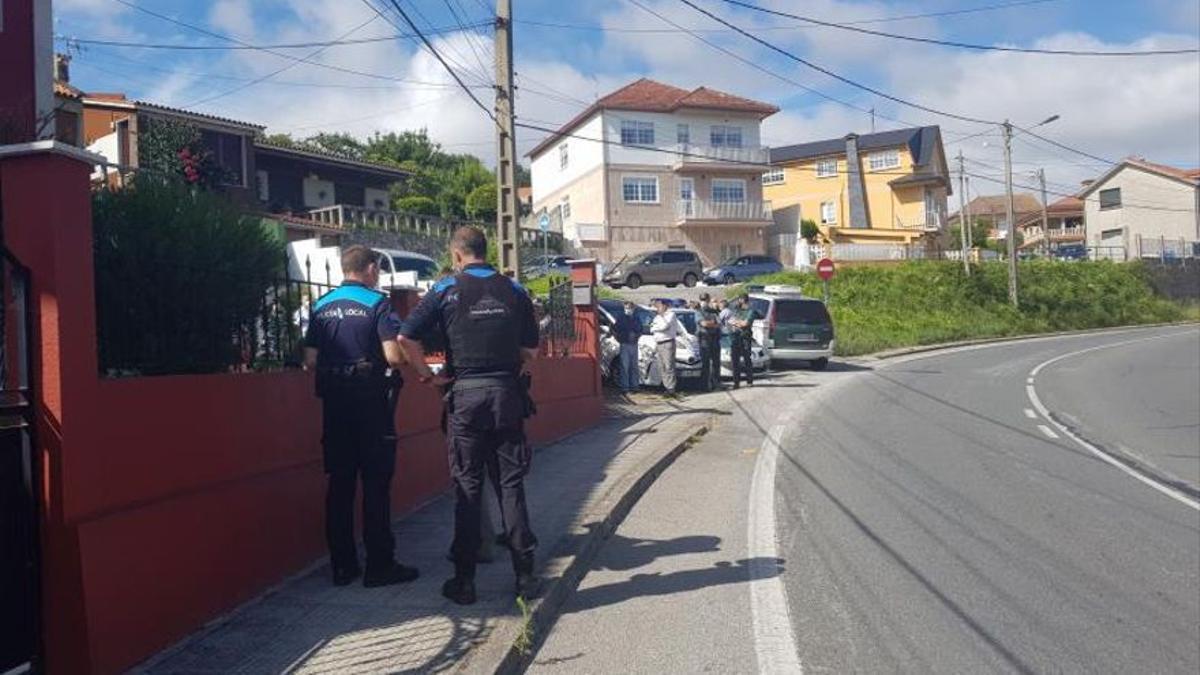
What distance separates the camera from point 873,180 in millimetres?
66250

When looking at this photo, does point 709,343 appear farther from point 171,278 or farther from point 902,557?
point 171,278

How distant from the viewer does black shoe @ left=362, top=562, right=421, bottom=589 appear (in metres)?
6.05

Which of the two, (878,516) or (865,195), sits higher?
(865,195)

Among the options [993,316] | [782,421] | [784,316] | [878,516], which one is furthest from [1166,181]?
[878,516]

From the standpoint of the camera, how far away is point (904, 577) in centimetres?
713

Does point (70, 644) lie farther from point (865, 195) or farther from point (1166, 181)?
point (1166, 181)

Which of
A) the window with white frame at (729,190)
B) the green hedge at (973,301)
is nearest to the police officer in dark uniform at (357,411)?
the green hedge at (973,301)

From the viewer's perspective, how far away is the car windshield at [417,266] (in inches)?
820

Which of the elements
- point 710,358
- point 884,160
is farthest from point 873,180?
point 710,358

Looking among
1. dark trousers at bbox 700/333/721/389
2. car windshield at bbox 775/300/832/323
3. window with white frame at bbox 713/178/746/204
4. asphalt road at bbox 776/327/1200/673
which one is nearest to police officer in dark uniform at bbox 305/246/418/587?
asphalt road at bbox 776/327/1200/673

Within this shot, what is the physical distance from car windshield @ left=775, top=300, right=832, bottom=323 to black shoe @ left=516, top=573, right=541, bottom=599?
19.3 metres

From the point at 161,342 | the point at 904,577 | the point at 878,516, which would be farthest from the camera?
the point at 878,516

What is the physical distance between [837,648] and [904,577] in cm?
173

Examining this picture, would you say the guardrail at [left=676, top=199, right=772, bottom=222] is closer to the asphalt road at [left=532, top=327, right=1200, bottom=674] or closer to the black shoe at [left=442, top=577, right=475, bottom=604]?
the asphalt road at [left=532, top=327, right=1200, bottom=674]
